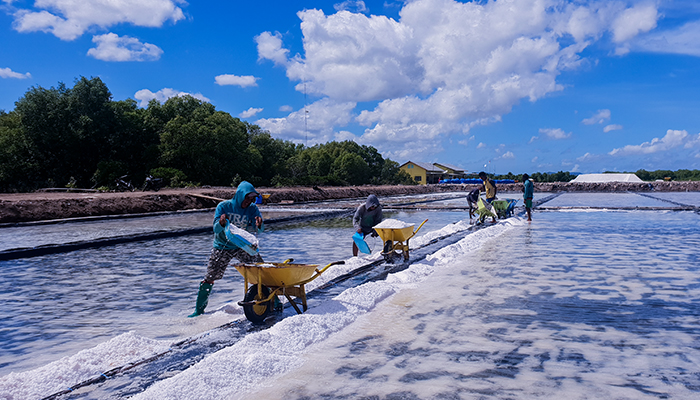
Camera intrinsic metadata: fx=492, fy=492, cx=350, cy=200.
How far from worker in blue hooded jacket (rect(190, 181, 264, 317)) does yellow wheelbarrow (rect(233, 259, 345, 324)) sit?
1.46 ft

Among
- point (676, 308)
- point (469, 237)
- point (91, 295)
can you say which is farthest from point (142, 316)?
point (469, 237)

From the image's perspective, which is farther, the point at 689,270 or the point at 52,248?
the point at 52,248

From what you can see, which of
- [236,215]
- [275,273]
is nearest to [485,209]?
[236,215]

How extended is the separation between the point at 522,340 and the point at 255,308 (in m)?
2.18

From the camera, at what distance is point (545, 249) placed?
8.94m

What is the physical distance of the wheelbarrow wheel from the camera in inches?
163

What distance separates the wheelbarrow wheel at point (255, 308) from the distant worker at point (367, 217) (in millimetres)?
3162

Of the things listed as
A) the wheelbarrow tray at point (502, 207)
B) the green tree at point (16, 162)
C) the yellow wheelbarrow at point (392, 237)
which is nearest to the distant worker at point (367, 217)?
the yellow wheelbarrow at point (392, 237)

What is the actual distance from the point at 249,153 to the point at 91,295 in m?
36.0

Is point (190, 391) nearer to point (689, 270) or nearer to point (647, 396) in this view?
point (647, 396)

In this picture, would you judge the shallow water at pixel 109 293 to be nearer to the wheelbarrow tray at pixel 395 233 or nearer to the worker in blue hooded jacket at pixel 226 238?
the worker in blue hooded jacket at pixel 226 238

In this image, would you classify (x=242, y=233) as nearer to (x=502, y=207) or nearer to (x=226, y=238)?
(x=226, y=238)

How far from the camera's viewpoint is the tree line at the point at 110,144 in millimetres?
31719

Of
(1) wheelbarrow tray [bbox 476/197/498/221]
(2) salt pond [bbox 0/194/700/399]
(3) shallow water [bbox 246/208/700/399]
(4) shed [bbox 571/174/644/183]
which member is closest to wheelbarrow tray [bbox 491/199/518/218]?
(1) wheelbarrow tray [bbox 476/197/498/221]
